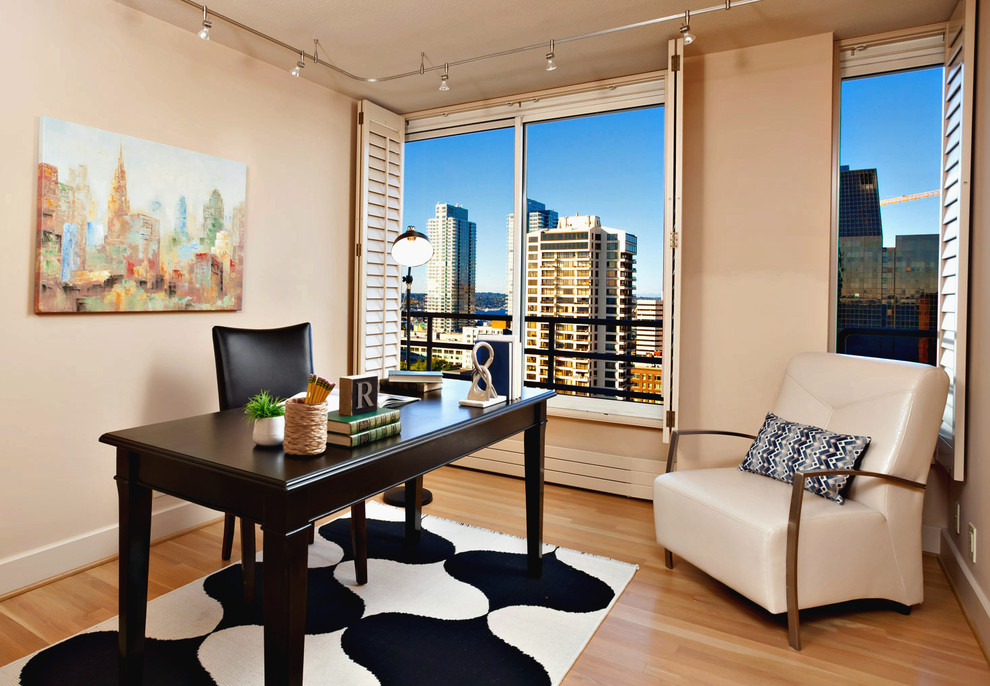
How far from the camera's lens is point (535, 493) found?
2.49 m

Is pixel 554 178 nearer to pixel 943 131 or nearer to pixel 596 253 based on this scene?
pixel 596 253

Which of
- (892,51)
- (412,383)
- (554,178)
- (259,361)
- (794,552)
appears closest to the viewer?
(794,552)

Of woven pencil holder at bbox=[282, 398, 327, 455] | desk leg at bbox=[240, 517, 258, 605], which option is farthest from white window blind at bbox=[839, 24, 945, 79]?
desk leg at bbox=[240, 517, 258, 605]

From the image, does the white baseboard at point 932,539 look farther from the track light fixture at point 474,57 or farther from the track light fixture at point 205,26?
the track light fixture at point 205,26

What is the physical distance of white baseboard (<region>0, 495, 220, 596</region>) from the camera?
92.2 inches

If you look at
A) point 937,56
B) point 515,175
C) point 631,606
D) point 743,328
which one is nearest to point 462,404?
point 631,606

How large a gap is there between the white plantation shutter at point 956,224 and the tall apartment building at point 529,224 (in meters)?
2.22

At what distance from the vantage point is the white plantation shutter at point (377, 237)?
3.92 m

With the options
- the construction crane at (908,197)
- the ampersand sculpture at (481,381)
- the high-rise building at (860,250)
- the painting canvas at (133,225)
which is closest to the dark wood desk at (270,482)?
the ampersand sculpture at (481,381)

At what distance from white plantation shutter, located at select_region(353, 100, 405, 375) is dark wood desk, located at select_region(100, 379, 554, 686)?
201 cm

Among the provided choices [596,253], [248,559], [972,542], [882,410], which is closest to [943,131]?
[882,410]

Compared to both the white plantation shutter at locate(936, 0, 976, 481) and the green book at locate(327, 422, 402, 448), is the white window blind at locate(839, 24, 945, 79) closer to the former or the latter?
the white plantation shutter at locate(936, 0, 976, 481)

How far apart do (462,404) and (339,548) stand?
1134mm

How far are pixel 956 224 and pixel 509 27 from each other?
7.04ft
